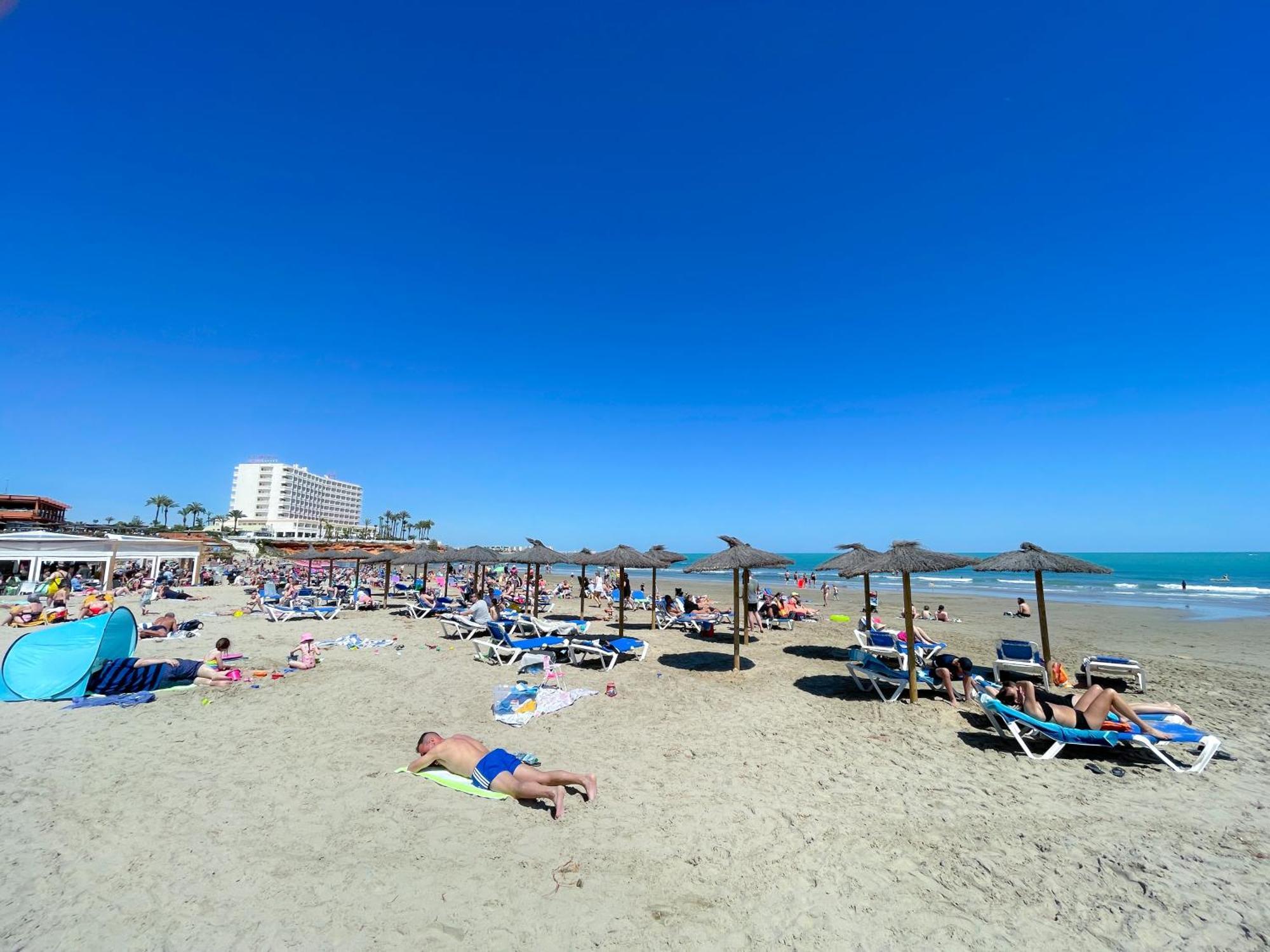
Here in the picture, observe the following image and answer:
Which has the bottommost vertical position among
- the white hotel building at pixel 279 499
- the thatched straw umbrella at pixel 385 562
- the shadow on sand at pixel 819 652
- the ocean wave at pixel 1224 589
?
the shadow on sand at pixel 819 652

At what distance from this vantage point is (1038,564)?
9.09 meters

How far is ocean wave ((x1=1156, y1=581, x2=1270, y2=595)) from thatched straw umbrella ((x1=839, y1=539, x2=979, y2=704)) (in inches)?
1688

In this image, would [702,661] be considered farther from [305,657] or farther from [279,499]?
[279,499]

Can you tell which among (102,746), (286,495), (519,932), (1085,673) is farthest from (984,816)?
(286,495)

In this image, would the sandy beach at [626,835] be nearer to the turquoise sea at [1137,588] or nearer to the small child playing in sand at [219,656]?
the small child playing in sand at [219,656]

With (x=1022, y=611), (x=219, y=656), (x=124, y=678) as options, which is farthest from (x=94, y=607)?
(x=1022, y=611)

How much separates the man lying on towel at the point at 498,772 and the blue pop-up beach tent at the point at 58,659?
5851mm

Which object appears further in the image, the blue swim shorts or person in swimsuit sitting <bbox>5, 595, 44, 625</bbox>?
person in swimsuit sitting <bbox>5, 595, 44, 625</bbox>

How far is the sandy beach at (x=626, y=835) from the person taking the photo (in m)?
3.41

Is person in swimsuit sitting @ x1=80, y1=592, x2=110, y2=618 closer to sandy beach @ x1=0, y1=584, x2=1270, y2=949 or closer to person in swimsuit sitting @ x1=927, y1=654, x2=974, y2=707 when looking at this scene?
sandy beach @ x1=0, y1=584, x2=1270, y2=949

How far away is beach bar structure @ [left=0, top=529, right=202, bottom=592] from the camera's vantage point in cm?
2078

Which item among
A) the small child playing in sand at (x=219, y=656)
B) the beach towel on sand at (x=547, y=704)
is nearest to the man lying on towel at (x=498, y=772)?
the beach towel on sand at (x=547, y=704)

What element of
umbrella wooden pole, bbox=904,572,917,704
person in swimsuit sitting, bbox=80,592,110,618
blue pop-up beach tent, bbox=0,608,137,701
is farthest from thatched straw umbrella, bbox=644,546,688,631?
person in swimsuit sitting, bbox=80,592,110,618

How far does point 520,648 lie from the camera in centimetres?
1104
